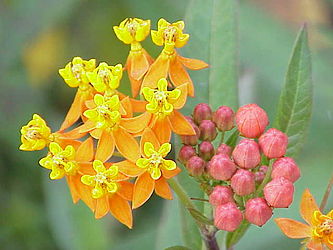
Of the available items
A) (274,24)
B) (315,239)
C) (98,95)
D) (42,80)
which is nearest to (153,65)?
(98,95)

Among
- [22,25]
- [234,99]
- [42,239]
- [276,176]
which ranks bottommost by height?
[42,239]

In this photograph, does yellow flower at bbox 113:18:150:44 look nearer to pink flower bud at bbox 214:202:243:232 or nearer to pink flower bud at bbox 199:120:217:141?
pink flower bud at bbox 199:120:217:141

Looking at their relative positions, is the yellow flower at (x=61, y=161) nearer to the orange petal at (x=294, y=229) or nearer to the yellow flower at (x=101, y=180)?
the yellow flower at (x=101, y=180)

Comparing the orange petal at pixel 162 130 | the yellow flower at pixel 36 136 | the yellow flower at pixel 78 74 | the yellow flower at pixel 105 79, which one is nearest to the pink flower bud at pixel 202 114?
the orange petal at pixel 162 130

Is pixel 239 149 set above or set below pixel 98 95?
below

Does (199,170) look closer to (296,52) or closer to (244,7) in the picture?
(296,52)

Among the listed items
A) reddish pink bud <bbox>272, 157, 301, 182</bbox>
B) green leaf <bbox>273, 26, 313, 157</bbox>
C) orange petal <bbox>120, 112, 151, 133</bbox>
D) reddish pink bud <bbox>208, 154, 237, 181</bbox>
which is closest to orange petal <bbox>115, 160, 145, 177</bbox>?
orange petal <bbox>120, 112, 151, 133</bbox>
